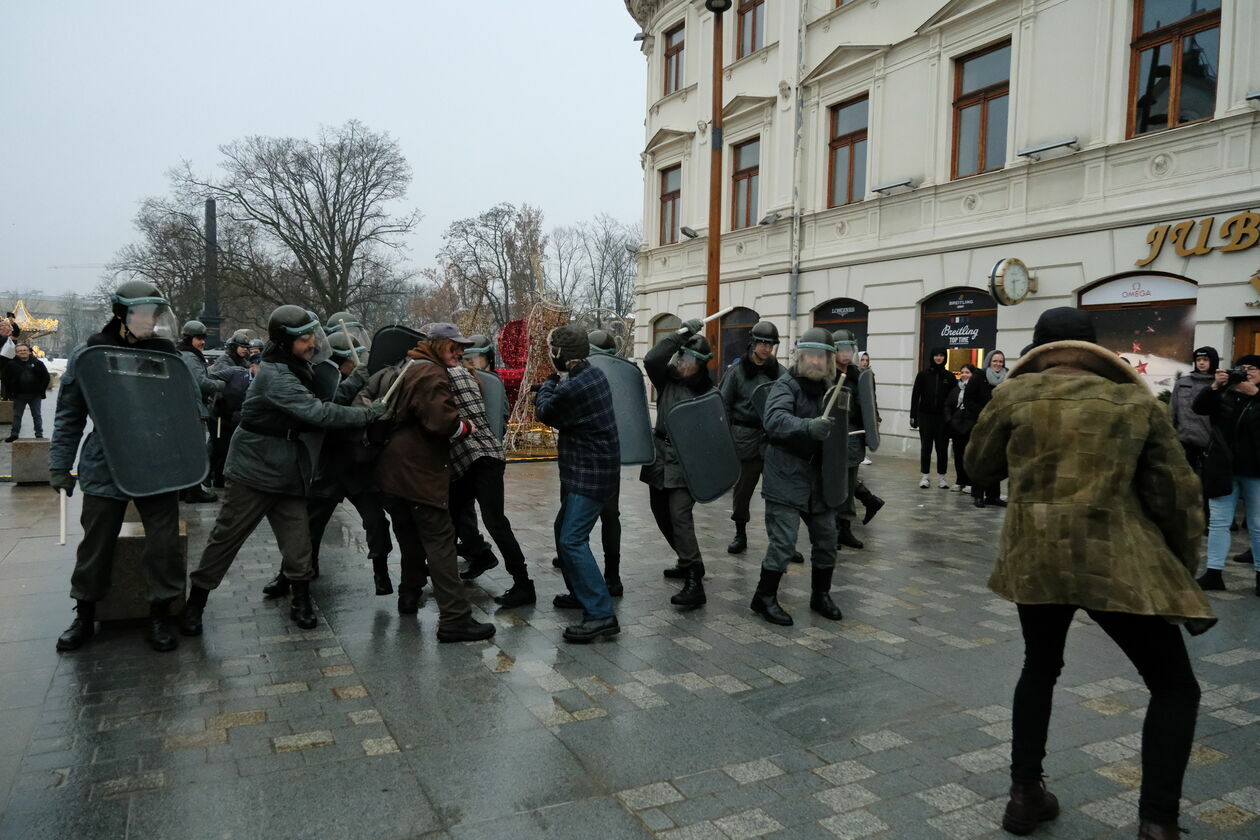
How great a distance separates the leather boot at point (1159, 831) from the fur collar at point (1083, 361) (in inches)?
52.4

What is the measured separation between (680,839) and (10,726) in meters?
2.75

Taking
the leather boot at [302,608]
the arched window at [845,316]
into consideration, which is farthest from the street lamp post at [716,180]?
the leather boot at [302,608]

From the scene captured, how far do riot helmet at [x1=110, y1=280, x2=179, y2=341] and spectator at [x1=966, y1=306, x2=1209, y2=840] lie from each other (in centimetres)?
407

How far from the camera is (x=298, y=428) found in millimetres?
5004

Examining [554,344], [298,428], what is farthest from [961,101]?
[298,428]

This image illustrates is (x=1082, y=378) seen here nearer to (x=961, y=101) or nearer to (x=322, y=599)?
(x=322, y=599)

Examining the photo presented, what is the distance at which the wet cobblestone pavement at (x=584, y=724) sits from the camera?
9.65ft

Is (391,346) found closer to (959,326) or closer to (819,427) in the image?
(819,427)

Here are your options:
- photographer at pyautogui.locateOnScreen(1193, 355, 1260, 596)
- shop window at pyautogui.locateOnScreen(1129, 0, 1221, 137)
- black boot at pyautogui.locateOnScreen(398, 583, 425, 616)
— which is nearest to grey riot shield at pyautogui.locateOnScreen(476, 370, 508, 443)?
black boot at pyautogui.locateOnScreen(398, 583, 425, 616)

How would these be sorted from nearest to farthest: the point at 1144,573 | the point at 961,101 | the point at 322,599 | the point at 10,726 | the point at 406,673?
1. the point at 1144,573
2. the point at 10,726
3. the point at 406,673
4. the point at 322,599
5. the point at 961,101

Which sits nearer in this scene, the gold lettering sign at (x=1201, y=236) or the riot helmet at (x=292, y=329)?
the riot helmet at (x=292, y=329)

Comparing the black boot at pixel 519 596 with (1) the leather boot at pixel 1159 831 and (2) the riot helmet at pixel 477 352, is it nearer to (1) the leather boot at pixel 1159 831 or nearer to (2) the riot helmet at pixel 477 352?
(2) the riot helmet at pixel 477 352

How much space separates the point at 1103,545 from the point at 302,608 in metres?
4.09

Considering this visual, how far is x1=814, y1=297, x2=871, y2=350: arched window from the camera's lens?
16.4m
